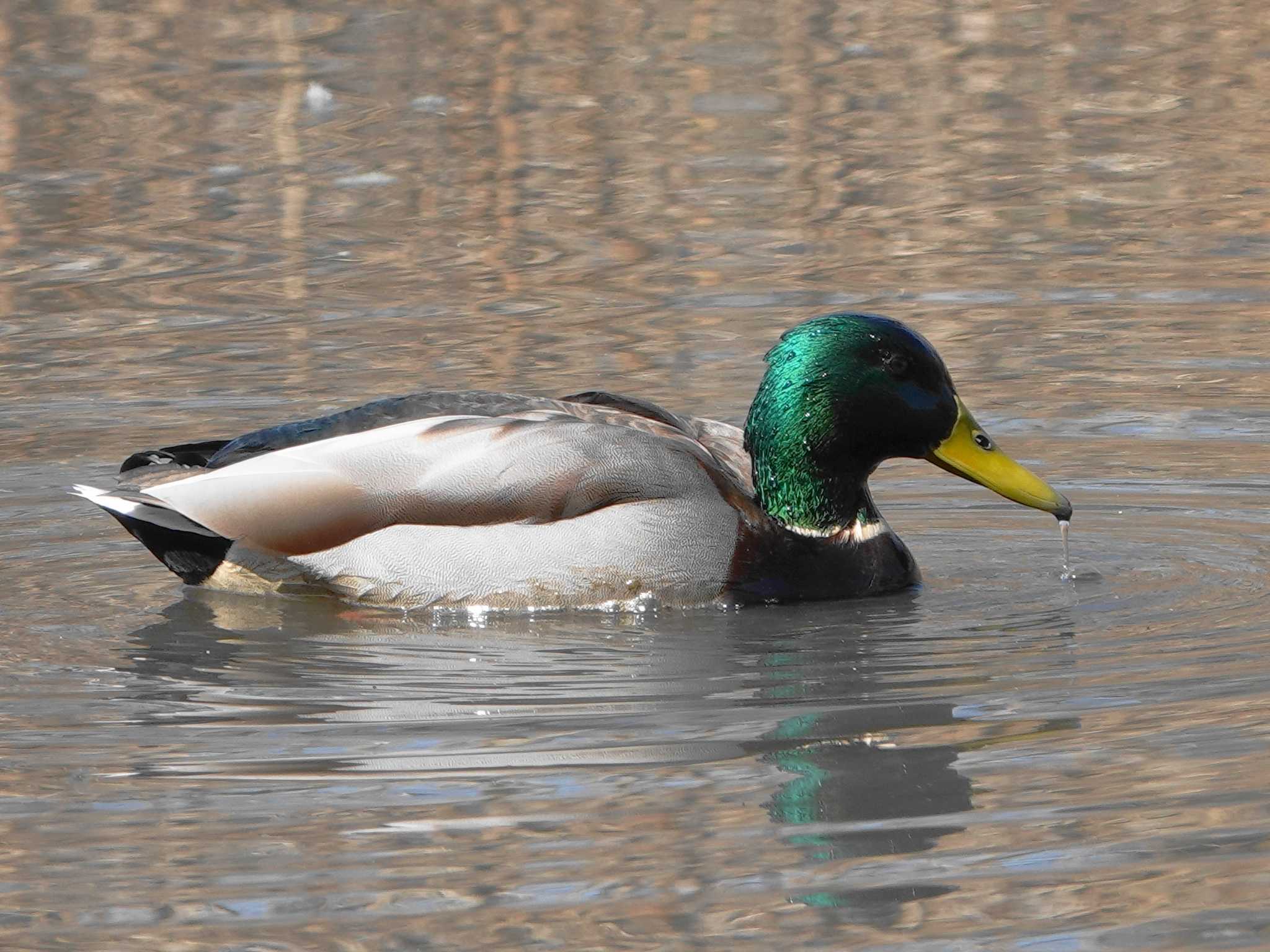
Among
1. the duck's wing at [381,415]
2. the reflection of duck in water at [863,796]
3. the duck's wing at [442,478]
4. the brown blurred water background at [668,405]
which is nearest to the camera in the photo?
the reflection of duck in water at [863,796]

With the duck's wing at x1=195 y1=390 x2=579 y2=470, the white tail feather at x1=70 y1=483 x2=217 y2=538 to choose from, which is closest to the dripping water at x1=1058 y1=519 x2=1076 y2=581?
the duck's wing at x1=195 y1=390 x2=579 y2=470

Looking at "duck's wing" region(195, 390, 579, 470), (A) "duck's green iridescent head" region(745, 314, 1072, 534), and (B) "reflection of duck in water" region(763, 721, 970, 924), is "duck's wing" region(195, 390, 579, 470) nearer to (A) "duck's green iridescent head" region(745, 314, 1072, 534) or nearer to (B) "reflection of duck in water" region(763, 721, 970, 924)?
(A) "duck's green iridescent head" region(745, 314, 1072, 534)

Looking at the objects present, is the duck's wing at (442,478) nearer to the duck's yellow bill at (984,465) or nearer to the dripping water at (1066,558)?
the duck's yellow bill at (984,465)

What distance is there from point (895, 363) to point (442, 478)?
1.49m

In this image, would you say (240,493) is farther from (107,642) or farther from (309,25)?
(309,25)

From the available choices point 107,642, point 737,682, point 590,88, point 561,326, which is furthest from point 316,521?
point 590,88

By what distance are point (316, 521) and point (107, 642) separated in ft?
2.49

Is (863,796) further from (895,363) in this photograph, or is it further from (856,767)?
(895,363)

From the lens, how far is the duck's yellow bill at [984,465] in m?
7.54

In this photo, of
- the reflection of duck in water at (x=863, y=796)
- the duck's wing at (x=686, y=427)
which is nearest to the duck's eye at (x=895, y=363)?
the duck's wing at (x=686, y=427)

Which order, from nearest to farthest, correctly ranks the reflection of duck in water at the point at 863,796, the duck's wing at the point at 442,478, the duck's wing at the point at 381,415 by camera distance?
1. the reflection of duck in water at the point at 863,796
2. the duck's wing at the point at 442,478
3. the duck's wing at the point at 381,415

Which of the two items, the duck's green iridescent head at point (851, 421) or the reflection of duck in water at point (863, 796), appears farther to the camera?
the duck's green iridescent head at point (851, 421)

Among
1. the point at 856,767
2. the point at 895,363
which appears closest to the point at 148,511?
the point at 895,363

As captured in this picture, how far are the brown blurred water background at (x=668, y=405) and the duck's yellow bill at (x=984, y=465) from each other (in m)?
0.33
